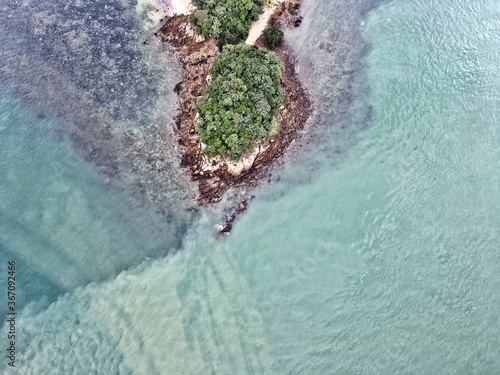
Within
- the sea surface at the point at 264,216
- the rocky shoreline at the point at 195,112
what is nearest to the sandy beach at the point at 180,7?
the rocky shoreline at the point at 195,112

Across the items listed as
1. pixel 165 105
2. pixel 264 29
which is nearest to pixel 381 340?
pixel 165 105

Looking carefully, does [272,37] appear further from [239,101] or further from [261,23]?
[239,101]

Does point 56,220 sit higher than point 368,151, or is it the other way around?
point 368,151

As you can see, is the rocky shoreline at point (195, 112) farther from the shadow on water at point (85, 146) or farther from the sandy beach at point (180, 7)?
the shadow on water at point (85, 146)

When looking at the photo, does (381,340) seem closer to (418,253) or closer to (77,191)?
(418,253)

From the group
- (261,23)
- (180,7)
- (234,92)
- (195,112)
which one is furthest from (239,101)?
(180,7)

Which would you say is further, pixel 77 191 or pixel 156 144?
pixel 156 144

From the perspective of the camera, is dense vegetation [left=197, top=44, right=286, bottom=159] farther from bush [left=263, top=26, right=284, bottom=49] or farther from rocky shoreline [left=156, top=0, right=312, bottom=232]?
bush [left=263, top=26, right=284, bottom=49]

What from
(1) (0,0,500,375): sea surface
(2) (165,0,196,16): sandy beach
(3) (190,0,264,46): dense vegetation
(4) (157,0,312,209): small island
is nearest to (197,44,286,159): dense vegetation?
(4) (157,0,312,209): small island
